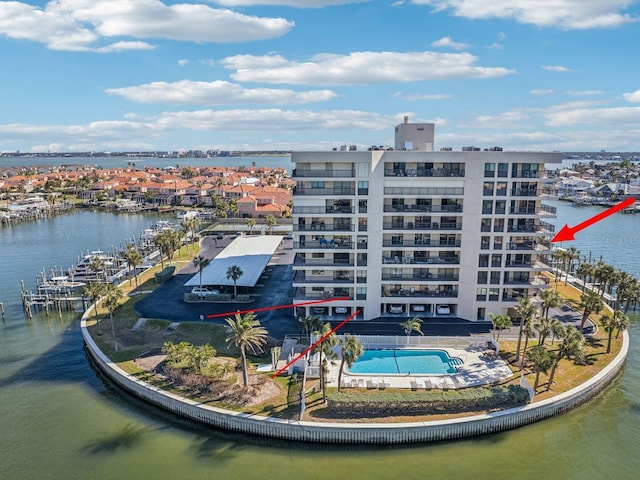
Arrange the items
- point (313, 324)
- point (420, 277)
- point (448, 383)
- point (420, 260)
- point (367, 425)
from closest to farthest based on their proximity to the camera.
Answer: point (367, 425), point (448, 383), point (313, 324), point (420, 260), point (420, 277)

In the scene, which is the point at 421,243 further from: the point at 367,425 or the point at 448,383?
the point at 367,425

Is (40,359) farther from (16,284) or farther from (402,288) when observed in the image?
(402,288)

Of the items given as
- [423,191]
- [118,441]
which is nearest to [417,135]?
[423,191]

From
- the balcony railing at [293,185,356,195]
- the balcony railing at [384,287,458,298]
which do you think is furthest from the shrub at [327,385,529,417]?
the balcony railing at [293,185,356,195]

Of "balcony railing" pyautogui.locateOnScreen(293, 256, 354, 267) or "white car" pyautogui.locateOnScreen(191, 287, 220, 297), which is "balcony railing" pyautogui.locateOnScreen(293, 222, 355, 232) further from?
"white car" pyautogui.locateOnScreen(191, 287, 220, 297)

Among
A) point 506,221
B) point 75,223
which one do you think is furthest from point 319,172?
point 75,223

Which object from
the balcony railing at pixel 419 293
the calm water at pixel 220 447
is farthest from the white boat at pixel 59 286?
the balcony railing at pixel 419 293
